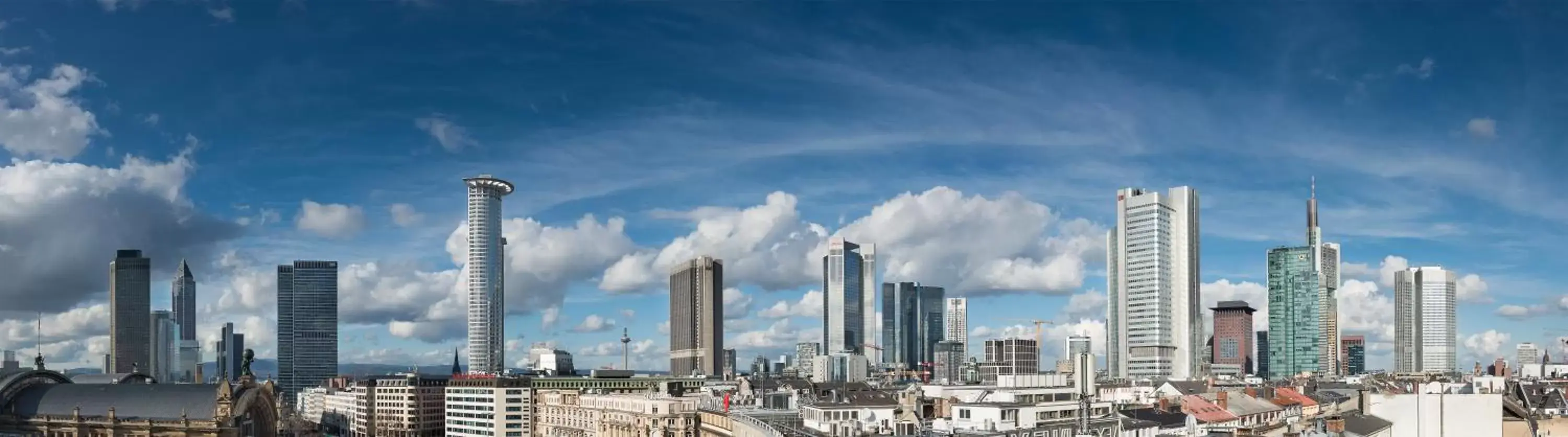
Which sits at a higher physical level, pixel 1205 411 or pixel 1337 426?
pixel 1337 426

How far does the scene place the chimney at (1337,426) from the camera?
115 meters

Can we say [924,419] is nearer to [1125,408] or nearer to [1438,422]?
[1125,408]

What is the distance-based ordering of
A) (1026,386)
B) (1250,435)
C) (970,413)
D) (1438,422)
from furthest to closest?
(1026,386), (970,413), (1438,422), (1250,435)

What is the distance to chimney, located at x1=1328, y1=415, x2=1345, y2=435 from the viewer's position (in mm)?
115225

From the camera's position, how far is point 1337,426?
416 ft

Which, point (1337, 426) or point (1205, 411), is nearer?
point (1337, 426)

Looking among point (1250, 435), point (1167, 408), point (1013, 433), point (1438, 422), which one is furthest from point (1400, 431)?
point (1167, 408)

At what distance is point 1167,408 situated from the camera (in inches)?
7032

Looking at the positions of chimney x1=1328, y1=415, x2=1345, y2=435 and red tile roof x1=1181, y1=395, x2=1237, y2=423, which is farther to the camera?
red tile roof x1=1181, y1=395, x2=1237, y2=423

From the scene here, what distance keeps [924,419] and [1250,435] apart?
71206 millimetres

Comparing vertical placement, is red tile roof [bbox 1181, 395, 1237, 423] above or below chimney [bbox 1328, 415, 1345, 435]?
below

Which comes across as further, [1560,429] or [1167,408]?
[1167,408]

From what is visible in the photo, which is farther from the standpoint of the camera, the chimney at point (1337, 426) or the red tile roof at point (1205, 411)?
the red tile roof at point (1205, 411)

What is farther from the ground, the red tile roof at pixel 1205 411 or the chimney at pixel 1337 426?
the chimney at pixel 1337 426
